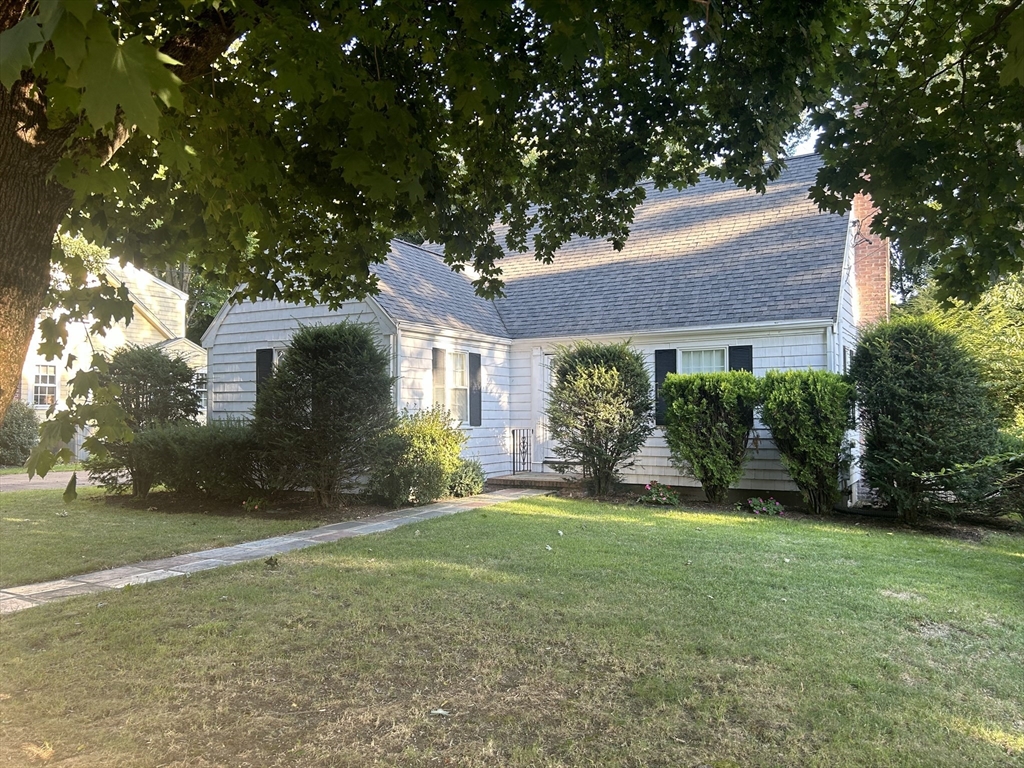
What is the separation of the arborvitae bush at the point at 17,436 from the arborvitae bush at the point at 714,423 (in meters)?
17.9

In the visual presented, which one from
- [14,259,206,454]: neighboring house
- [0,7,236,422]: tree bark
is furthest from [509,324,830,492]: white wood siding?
[0,7,236,422]: tree bark

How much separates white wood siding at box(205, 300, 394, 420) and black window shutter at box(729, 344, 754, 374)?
749cm

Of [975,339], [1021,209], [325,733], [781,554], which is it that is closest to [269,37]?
[325,733]

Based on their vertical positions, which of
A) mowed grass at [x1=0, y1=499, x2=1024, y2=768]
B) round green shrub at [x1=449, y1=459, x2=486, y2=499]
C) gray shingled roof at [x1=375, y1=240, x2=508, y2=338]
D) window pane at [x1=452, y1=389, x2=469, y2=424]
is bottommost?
mowed grass at [x1=0, y1=499, x2=1024, y2=768]

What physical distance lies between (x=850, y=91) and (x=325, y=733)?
522cm

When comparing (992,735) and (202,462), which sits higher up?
(202,462)

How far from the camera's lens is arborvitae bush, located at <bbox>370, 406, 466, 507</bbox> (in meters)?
11.4

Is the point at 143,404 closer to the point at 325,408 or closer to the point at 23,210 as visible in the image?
the point at 325,408

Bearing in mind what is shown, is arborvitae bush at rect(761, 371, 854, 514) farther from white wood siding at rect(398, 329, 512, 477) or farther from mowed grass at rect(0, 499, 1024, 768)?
white wood siding at rect(398, 329, 512, 477)

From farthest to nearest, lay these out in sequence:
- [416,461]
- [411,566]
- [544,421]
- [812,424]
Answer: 1. [544,421]
2. [416,461]
3. [812,424]
4. [411,566]

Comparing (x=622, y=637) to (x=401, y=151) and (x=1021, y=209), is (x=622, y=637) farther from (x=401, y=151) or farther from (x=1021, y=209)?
(x=1021, y=209)

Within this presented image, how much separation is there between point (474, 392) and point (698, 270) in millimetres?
5684

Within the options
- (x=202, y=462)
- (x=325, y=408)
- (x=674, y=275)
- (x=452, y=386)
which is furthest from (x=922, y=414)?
(x=202, y=462)

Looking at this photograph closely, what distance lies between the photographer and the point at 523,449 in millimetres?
16125
